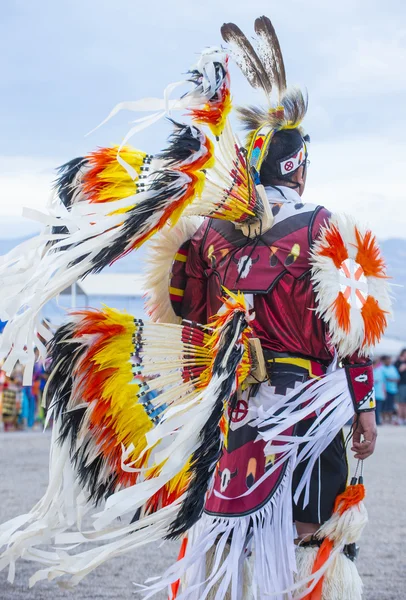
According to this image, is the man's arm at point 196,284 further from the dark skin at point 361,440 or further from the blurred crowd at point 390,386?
the blurred crowd at point 390,386

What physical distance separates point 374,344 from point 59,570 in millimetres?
1207

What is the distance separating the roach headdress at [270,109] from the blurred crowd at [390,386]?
47.1 feet

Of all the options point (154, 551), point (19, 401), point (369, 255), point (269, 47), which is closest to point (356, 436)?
point (369, 255)

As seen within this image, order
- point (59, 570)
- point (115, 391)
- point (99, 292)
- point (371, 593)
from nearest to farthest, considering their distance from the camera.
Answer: point (59, 570)
point (115, 391)
point (371, 593)
point (99, 292)

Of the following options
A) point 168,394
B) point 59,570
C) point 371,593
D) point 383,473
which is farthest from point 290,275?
point 383,473

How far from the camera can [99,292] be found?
19234mm

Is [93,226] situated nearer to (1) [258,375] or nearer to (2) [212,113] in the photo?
(2) [212,113]

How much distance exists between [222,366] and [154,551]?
2889 millimetres

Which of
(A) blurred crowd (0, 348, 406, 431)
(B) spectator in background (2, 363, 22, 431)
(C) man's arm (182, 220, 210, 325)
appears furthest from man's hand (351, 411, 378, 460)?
(B) spectator in background (2, 363, 22, 431)

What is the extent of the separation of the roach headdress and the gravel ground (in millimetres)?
2103

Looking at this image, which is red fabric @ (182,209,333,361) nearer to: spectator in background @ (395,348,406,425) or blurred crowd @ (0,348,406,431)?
blurred crowd @ (0,348,406,431)

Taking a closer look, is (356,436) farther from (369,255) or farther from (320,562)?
(369,255)

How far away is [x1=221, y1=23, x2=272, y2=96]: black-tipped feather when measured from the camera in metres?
3.36

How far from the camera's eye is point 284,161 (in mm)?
3414
